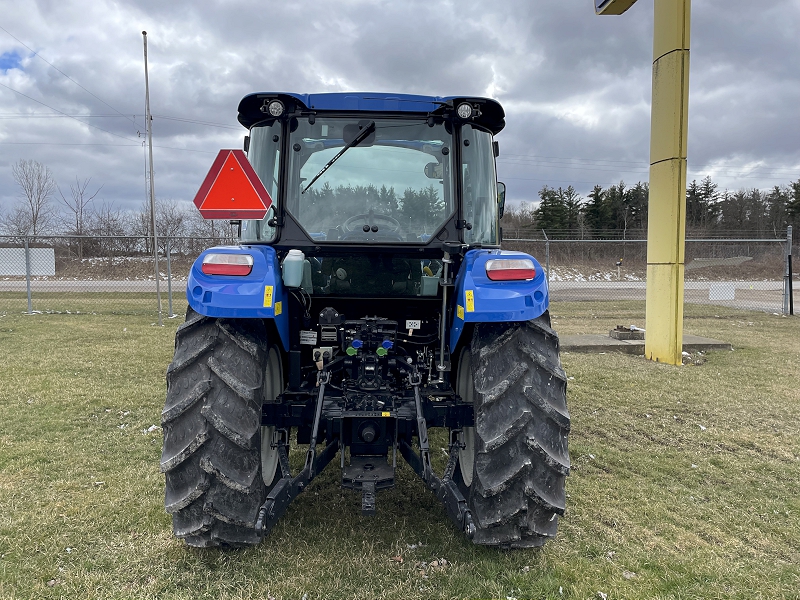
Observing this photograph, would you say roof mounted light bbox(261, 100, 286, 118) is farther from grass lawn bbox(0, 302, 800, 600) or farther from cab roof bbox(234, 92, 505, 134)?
grass lawn bbox(0, 302, 800, 600)

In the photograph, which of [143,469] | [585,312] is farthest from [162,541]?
[585,312]

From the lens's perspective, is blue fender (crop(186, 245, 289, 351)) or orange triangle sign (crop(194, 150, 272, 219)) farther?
orange triangle sign (crop(194, 150, 272, 219))

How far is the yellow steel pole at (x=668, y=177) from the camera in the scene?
813 centimetres

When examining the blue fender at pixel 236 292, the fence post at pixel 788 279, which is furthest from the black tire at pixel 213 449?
the fence post at pixel 788 279

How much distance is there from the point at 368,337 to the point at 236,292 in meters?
0.85

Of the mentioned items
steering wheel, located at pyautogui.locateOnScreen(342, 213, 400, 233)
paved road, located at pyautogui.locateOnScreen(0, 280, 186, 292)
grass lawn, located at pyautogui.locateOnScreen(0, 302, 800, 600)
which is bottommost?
grass lawn, located at pyautogui.locateOnScreen(0, 302, 800, 600)

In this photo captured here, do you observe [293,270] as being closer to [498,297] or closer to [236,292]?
[236,292]

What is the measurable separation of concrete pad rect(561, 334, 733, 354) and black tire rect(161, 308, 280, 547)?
7.32 metres

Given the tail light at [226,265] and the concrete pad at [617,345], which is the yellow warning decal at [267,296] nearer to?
the tail light at [226,265]

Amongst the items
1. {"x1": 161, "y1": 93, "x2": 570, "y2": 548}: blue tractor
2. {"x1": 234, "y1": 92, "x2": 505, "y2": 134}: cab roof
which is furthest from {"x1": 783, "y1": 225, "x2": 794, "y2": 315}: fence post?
{"x1": 234, "y1": 92, "x2": 505, "y2": 134}: cab roof

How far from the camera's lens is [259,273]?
286cm

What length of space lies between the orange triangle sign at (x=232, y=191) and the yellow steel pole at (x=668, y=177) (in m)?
6.82

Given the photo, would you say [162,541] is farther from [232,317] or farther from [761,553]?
[761,553]

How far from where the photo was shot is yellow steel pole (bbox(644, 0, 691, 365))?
8.13m
